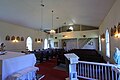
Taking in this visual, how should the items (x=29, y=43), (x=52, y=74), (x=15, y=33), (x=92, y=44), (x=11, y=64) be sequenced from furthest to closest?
(x=92, y=44) → (x=29, y=43) → (x=15, y=33) → (x=52, y=74) → (x=11, y=64)

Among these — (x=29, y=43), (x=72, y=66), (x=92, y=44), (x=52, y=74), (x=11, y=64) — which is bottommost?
(x=52, y=74)

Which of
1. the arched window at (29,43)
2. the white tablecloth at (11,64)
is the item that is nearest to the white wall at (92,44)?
the arched window at (29,43)

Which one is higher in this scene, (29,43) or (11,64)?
(29,43)

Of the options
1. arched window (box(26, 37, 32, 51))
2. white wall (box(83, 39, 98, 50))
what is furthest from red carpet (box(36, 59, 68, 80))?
white wall (box(83, 39, 98, 50))

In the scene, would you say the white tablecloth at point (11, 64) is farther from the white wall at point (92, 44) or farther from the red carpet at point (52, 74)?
the white wall at point (92, 44)

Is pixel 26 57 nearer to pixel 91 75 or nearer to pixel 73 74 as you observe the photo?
pixel 73 74

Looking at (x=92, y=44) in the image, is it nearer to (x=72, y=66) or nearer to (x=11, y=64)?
(x=72, y=66)

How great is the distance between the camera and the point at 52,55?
1062 centimetres

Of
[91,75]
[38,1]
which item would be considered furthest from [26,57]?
[38,1]

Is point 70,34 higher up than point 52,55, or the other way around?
point 70,34

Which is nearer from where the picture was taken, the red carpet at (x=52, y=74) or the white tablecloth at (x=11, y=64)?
the white tablecloth at (x=11, y=64)

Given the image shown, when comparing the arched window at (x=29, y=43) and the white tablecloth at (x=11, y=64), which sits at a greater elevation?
the arched window at (x=29, y=43)

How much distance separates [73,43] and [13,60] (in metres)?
11.5

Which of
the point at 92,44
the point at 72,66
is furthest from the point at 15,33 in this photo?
the point at 92,44
